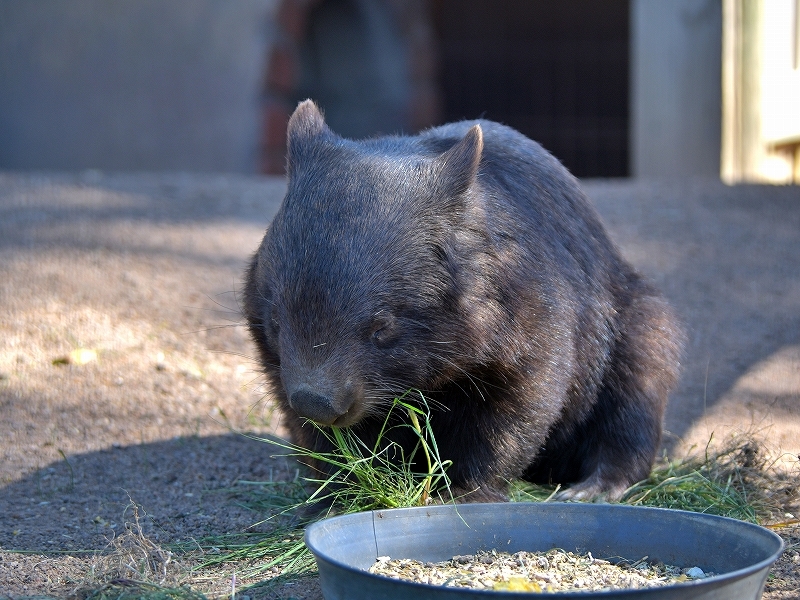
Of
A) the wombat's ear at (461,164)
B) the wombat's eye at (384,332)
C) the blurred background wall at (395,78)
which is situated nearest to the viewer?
the wombat's eye at (384,332)

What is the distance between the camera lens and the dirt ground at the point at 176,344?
3.08 metres

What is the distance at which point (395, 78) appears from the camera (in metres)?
10.6

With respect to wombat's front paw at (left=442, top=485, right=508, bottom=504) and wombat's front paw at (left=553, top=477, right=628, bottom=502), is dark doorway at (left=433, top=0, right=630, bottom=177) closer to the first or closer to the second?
wombat's front paw at (left=553, top=477, right=628, bottom=502)

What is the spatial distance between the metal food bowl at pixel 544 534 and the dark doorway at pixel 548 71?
340 inches

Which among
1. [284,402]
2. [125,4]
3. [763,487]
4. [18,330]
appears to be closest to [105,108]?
[125,4]

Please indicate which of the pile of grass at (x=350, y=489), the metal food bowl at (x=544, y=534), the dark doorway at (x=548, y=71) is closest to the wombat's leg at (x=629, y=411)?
the pile of grass at (x=350, y=489)

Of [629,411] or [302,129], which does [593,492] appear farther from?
[302,129]

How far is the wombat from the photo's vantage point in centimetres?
253

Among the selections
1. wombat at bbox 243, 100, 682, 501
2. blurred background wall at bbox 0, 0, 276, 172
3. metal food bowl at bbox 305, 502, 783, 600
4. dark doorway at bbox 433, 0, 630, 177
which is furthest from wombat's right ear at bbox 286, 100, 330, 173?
dark doorway at bbox 433, 0, 630, 177

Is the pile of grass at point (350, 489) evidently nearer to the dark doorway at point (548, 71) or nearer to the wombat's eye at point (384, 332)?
the wombat's eye at point (384, 332)

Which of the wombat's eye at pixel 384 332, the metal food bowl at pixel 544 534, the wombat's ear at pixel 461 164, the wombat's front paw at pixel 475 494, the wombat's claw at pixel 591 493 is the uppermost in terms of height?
the wombat's ear at pixel 461 164

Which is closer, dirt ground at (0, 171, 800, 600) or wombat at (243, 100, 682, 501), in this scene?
wombat at (243, 100, 682, 501)

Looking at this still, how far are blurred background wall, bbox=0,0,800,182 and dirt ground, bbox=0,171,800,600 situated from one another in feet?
2.05

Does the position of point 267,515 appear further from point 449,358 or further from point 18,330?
point 18,330
